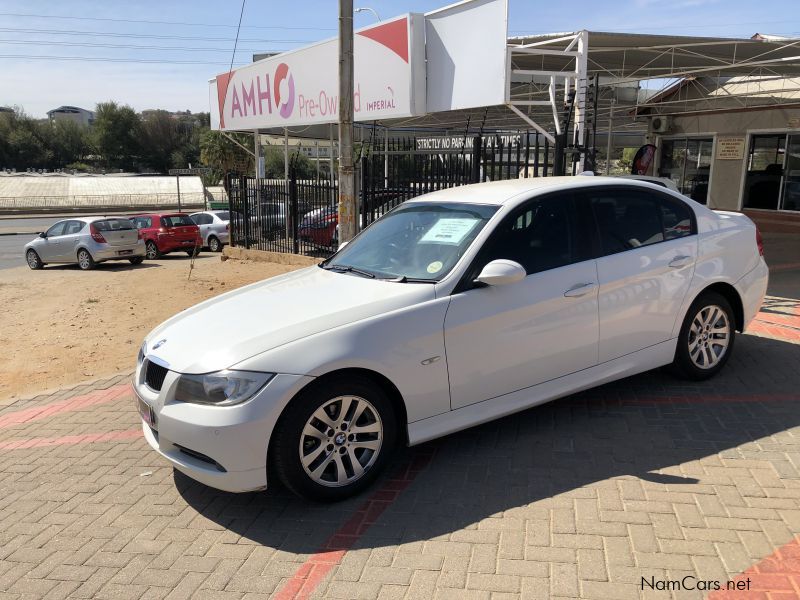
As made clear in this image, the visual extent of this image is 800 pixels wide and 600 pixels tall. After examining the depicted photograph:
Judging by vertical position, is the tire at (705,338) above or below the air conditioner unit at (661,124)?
below

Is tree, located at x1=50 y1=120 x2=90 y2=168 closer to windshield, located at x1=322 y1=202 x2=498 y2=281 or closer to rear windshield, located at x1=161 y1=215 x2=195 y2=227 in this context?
rear windshield, located at x1=161 y1=215 x2=195 y2=227

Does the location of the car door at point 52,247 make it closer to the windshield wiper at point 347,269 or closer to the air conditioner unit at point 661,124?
the windshield wiper at point 347,269

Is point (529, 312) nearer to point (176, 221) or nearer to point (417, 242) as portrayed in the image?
point (417, 242)

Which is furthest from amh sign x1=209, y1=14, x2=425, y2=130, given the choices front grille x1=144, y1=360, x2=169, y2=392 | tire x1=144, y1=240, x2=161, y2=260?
front grille x1=144, y1=360, x2=169, y2=392

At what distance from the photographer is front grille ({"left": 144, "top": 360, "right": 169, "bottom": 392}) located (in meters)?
3.52

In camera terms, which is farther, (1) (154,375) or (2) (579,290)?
(2) (579,290)

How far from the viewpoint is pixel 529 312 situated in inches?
151

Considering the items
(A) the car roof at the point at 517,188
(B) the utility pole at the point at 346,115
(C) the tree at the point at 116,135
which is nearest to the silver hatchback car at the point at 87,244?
(B) the utility pole at the point at 346,115

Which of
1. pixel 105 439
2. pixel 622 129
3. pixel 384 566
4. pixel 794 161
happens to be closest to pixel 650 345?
pixel 384 566

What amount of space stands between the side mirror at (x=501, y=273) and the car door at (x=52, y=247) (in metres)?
17.5

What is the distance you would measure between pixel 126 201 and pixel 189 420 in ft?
207

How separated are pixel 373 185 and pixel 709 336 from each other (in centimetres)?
742

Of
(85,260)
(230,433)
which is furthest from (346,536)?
(85,260)

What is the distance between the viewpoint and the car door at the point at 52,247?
17891 mm
